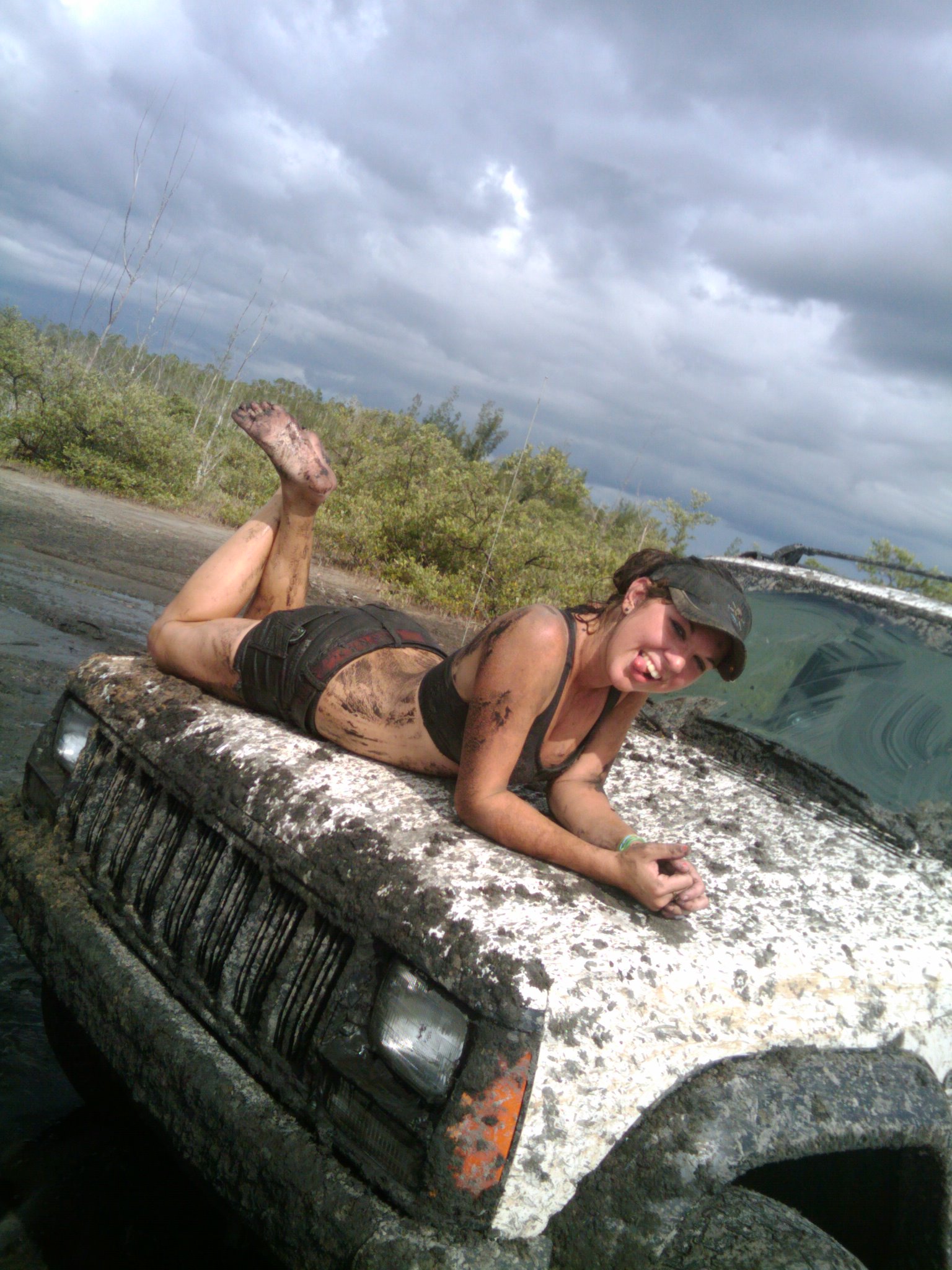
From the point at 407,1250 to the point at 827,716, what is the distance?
2030mm

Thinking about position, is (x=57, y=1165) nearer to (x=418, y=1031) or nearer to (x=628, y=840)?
(x=418, y=1031)

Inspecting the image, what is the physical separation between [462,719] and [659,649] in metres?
0.54

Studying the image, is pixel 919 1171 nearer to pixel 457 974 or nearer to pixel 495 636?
pixel 457 974

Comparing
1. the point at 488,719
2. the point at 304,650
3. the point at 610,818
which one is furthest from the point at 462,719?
the point at 304,650

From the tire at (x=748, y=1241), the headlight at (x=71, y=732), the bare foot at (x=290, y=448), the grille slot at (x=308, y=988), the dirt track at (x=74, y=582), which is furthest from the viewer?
the dirt track at (x=74, y=582)

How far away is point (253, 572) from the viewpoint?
3105 millimetres

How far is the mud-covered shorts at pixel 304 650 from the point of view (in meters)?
2.43

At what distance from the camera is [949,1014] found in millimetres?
1716

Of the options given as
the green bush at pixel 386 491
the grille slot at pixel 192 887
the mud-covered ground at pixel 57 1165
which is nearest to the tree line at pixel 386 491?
the green bush at pixel 386 491

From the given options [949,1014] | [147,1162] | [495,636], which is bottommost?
[147,1162]

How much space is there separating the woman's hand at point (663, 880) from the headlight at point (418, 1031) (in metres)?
0.47

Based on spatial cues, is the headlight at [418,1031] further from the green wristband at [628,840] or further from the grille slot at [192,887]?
the green wristband at [628,840]

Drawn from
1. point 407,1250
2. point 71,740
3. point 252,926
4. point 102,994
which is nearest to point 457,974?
point 407,1250

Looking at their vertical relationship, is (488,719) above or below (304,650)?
above
